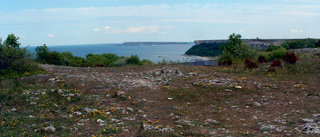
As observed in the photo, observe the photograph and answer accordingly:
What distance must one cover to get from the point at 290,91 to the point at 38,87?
10025mm

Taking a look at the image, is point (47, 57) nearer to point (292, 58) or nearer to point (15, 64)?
point (15, 64)

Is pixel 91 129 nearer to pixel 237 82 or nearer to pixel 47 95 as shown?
pixel 47 95

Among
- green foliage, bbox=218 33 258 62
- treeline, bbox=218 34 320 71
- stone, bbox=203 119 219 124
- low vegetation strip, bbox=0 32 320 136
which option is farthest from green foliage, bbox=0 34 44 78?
green foliage, bbox=218 33 258 62

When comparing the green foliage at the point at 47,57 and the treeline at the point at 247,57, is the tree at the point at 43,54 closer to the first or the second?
the green foliage at the point at 47,57

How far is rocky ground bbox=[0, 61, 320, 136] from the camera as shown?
5672 mm

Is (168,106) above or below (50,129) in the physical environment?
below

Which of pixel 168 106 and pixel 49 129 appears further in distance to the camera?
pixel 168 106

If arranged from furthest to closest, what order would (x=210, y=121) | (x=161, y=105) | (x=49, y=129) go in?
1. (x=161, y=105)
2. (x=210, y=121)
3. (x=49, y=129)

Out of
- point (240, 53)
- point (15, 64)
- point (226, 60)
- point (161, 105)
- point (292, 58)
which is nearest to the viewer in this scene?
point (161, 105)

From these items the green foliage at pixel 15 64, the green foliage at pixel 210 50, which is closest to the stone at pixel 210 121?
the green foliage at pixel 15 64

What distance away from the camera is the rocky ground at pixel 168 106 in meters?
5.67

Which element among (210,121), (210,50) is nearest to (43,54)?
(210,121)

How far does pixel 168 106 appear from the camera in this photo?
8.27 meters

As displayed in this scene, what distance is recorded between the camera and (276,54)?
2277 centimetres
